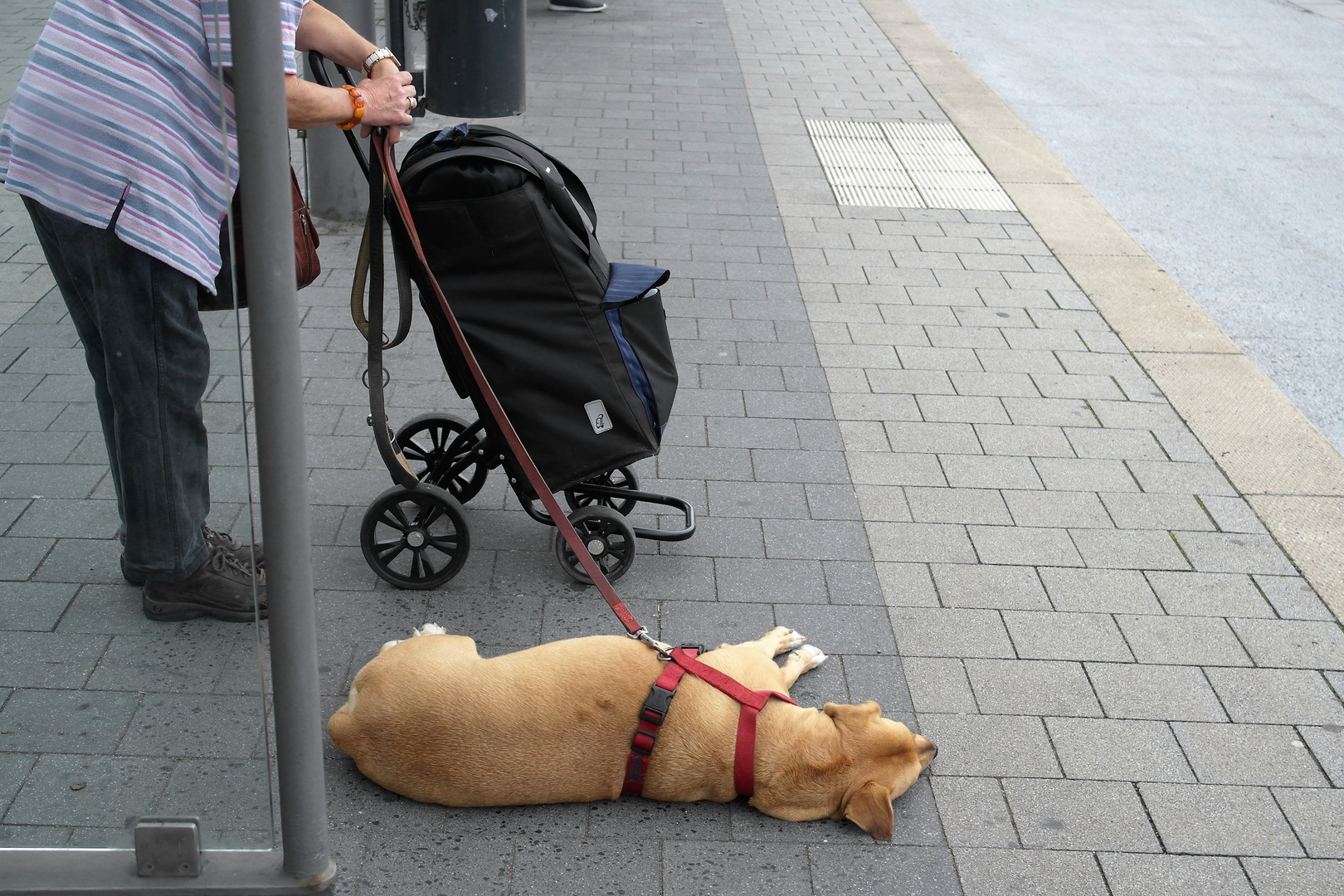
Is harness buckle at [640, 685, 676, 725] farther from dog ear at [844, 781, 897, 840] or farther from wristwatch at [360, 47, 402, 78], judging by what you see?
wristwatch at [360, 47, 402, 78]

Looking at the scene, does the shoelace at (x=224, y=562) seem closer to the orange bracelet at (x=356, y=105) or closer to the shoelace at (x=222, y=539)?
the shoelace at (x=222, y=539)

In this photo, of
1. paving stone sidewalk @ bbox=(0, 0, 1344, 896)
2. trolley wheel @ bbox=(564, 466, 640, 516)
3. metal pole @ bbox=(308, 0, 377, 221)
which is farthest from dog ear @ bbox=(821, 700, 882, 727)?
metal pole @ bbox=(308, 0, 377, 221)

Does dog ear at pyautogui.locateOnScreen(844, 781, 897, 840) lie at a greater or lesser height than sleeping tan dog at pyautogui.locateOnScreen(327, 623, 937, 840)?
lesser

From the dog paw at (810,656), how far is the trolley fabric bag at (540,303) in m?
0.75

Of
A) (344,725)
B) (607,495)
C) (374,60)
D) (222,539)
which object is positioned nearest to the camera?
(222,539)

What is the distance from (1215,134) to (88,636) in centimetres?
982

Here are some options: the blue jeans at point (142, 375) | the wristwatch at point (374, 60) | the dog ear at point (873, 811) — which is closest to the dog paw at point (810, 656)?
the dog ear at point (873, 811)

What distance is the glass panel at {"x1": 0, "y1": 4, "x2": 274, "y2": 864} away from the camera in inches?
93.0

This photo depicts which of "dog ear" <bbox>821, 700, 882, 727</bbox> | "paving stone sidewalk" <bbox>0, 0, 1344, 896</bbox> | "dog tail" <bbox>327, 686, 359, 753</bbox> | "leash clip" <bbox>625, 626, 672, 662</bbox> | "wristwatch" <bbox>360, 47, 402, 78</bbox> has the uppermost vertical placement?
"wristwatch" <bbox>360, 47, 402, 78</bbox>

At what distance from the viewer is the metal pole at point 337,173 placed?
661 centimetres

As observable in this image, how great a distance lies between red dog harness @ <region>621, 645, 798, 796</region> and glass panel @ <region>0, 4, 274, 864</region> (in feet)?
2.98

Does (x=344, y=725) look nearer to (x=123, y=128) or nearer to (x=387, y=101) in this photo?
(x=123, y=128)

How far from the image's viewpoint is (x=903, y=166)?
27.8ft

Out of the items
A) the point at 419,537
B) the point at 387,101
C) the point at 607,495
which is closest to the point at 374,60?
the point at 387,101
